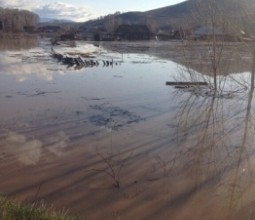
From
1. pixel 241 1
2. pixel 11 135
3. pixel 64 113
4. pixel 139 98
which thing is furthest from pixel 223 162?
pixel 241 1

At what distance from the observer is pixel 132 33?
85.1 meters

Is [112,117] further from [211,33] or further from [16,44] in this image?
[16,44]

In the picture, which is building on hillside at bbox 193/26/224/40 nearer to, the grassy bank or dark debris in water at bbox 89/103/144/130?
dark debris in water at bbox 89/103/144/130

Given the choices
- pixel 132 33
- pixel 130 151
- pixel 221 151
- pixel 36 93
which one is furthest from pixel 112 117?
pixel 132 33

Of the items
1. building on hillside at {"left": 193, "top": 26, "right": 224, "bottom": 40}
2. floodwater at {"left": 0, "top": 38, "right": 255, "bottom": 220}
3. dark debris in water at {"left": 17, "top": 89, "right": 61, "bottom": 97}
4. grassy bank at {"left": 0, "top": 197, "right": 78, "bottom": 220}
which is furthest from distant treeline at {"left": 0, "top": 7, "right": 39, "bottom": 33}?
grassy bank at {"left": 0, "top": 197, "right": 78, "bottom": 220}

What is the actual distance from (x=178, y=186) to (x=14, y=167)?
2891mm

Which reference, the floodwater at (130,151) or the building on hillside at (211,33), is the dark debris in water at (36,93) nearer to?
the floodwater at (130,151)

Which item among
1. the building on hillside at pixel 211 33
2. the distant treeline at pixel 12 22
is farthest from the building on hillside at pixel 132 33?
the building on hillside at pixel 211 33

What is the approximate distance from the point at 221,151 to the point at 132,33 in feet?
254

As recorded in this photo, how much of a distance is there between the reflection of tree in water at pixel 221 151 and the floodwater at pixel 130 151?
0.02 m

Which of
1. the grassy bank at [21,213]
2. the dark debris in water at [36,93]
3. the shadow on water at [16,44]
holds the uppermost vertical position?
the grassy bank at [21,213]

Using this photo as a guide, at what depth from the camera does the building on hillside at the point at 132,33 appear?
8250 centimetres

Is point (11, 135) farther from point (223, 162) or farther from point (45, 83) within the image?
point (45, 83)

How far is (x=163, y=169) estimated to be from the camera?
322 inches
